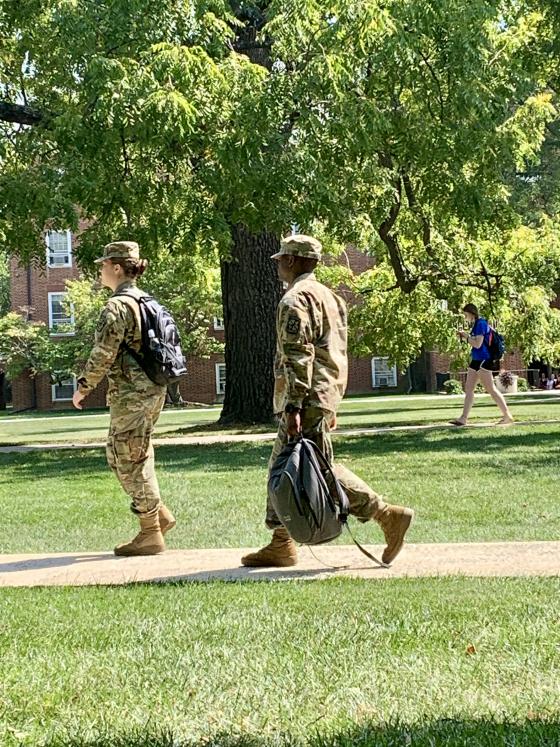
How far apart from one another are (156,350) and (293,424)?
1243 millimetres

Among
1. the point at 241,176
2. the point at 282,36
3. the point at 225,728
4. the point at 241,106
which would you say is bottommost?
the point at 225,728

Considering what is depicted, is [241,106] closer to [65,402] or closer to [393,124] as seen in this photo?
[393,124]

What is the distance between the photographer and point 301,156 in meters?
12.6

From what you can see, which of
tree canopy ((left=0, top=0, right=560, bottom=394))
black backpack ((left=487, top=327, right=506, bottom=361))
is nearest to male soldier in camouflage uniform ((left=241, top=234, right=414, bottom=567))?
tree canopy ((left=0, top=0, right=560, bottom=394))

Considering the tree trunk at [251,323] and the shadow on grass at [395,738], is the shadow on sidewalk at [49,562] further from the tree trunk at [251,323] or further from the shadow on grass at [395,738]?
the tree trunk at [251,323]

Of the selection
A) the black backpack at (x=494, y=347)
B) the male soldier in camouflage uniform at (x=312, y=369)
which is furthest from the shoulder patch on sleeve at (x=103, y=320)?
the black backpack at (x=494, y=347)

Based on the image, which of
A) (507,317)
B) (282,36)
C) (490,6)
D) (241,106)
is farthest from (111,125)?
(507,317)

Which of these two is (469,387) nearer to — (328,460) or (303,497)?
(328,460)

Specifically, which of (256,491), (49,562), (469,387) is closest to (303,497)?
(49,562)

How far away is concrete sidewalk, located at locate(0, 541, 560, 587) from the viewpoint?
5.80 meters

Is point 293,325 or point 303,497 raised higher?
point 293,325

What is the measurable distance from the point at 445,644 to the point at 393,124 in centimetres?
1135

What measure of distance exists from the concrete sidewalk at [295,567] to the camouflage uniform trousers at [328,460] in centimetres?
34

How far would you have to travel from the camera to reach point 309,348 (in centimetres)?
558
